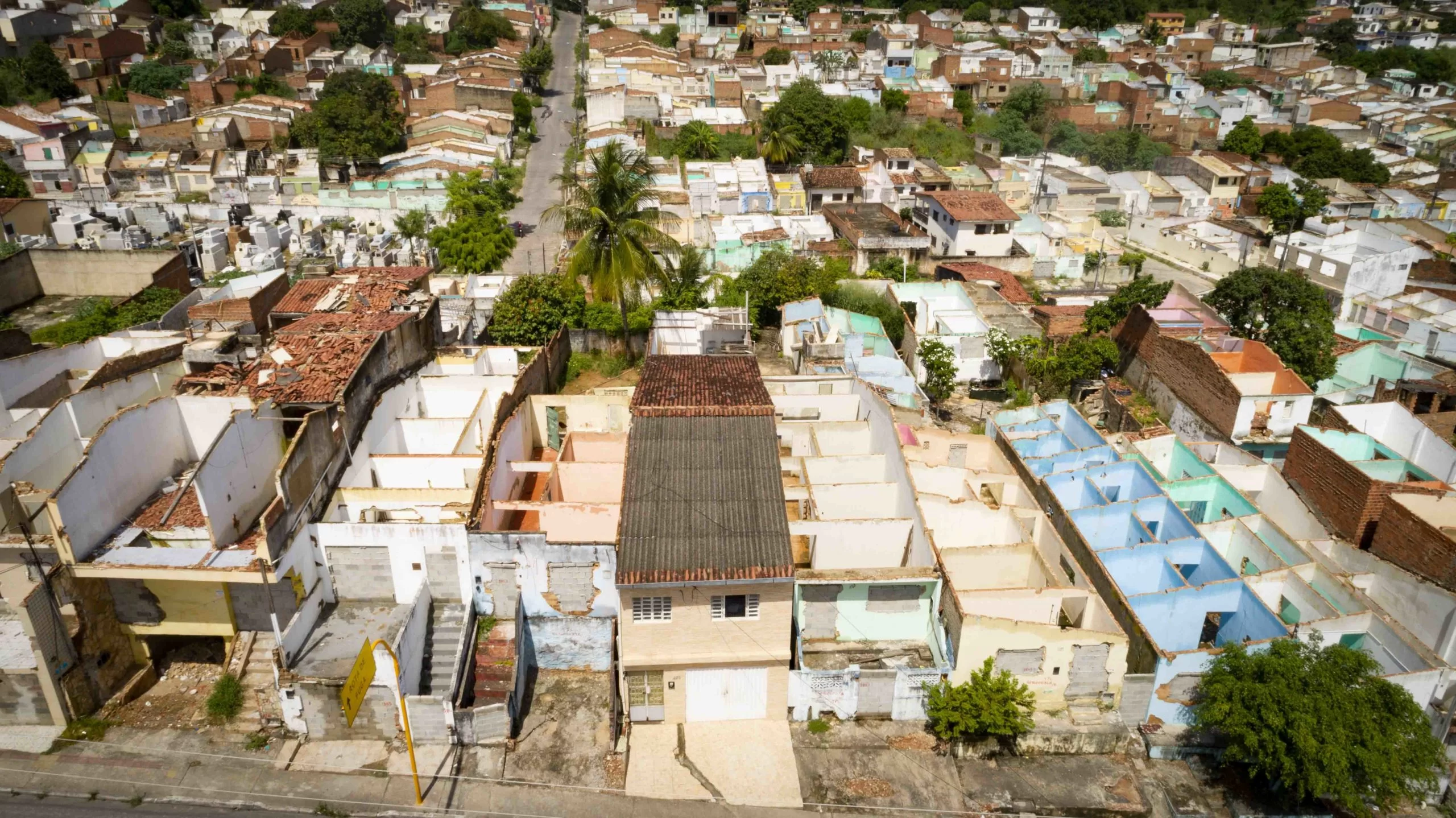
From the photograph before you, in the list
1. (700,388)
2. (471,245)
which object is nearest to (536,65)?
(471,245)

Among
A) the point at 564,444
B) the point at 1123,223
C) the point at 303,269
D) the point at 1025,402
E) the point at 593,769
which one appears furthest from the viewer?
the point at 1123,223

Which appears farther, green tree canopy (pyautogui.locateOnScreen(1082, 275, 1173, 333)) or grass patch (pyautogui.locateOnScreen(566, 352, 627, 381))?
green tree canopy (pyautogui.locateOnScreen(1082, 275, 1173, 333))

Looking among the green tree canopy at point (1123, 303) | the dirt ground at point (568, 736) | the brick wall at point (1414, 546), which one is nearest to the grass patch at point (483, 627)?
the dirt ground at point (568, 736)

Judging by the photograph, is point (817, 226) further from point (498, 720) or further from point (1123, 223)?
point (498, 720)

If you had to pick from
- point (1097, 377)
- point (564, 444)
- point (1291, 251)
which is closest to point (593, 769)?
point (564, 444)

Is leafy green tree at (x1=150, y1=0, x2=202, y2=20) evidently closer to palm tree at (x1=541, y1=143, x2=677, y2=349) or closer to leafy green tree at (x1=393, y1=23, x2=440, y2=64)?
leafy green tree at (x1=393, y1=23, x2=440, y2=64)

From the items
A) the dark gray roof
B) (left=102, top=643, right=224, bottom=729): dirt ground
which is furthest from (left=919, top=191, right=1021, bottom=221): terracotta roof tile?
(left=102, top=643, right=224, bottom=729): dirt ground
